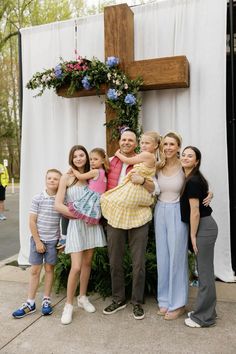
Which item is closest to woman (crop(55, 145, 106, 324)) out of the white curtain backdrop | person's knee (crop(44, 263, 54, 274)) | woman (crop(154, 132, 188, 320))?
person's knee (crop(44, 263, 54, 274))

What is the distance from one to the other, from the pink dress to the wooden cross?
→ 0.91 meters

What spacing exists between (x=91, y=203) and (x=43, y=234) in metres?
0.54

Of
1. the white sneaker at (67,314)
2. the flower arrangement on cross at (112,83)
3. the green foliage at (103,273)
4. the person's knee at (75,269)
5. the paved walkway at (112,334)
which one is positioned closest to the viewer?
the paved walkway at (112,334)

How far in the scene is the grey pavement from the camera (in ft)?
9.60

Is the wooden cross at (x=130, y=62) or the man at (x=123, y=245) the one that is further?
the wooden cross at (x=130, y=62)

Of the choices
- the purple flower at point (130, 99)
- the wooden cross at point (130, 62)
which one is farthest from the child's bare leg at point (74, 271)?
the purple flower at point (130, 99)

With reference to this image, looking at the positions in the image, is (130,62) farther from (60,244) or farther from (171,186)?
(60,244)

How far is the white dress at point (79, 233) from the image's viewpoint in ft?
11.5

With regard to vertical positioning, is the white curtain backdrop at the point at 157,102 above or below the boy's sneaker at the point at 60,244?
above

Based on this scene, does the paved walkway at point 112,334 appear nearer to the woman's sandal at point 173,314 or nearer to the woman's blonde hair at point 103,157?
the woman's sandal at point 173,314

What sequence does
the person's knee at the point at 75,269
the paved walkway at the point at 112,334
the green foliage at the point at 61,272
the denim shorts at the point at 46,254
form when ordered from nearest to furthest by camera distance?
the paved walkway at the point at 112,334 < the person's knee at the point at 75,269 < the denim shorts at the point at 46,254 < the green foliage at the point at 61,272

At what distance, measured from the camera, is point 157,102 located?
4664 millimetres

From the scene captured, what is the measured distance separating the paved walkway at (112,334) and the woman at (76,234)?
0.19 meters

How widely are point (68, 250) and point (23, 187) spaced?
2058 millimetres
